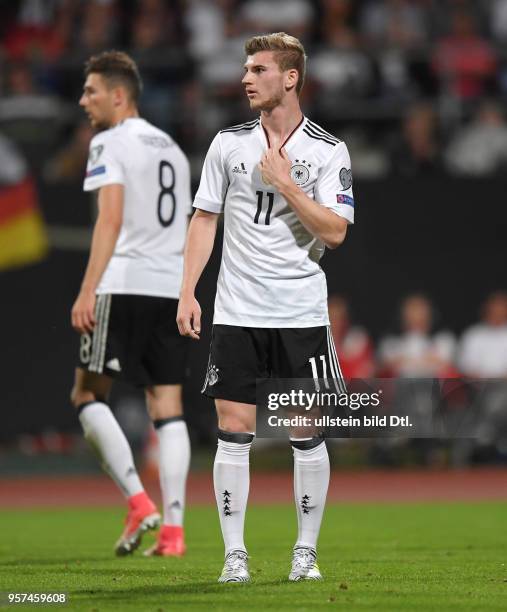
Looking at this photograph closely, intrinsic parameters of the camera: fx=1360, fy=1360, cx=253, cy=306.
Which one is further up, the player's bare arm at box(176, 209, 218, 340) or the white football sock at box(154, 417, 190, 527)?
the player's bare arm at box(176, 209, 218, 340)

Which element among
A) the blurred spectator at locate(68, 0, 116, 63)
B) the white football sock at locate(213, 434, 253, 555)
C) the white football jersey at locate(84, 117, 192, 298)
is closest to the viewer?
the white football sock at locate(213, 434, 253, 555)

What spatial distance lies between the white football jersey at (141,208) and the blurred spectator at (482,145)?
7427 mm

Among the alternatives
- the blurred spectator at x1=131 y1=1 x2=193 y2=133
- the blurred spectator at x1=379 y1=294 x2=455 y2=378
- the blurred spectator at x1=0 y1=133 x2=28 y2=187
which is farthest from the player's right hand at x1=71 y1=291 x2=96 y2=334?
the blurred spectator at x1=131 y1=1 x2=193 y2=133

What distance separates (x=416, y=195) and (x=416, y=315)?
56.1 inches

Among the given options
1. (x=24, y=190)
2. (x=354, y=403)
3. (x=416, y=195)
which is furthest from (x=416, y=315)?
(x=354, y=403)

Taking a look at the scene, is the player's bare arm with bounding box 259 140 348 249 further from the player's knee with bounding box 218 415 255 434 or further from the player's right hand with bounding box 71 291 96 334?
the player's right hand with bounding box 71 291 96 334

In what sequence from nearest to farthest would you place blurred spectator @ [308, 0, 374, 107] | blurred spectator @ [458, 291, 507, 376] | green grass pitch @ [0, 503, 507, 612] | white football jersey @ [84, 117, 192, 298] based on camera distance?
1. green grass pitch @ [0, 503, 507, 612]
2. white football jersey @ [84, 117, 192, 298]
3. blurred spectator @ [458, 291, 507, 376]
4. blurred spectator @ [308, 0, 374, 107]

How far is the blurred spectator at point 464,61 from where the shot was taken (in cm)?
1484

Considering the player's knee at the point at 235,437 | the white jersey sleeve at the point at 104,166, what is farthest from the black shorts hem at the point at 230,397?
the white jersey sleeve at the point at 104,166

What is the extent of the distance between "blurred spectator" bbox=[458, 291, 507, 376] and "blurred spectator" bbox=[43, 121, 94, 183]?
14.3 feet

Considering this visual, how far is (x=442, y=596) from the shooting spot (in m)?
5.15

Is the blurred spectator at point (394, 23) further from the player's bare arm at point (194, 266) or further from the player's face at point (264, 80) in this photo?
the player's bare arm at point (194, 266)

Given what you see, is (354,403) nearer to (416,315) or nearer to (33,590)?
(33,590)

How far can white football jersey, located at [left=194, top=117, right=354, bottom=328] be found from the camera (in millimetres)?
5633
